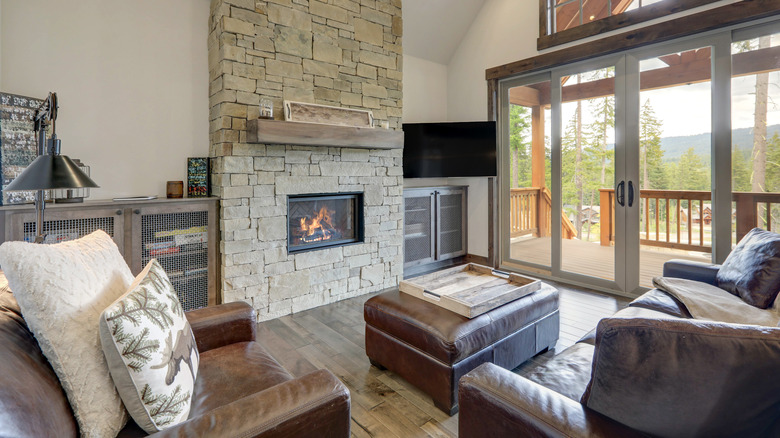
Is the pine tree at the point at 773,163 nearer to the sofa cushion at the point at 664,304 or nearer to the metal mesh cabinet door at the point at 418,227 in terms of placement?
the sofa cushion at the point at 664,304

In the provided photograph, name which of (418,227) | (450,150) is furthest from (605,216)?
(418,227)

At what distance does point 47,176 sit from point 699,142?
436cm

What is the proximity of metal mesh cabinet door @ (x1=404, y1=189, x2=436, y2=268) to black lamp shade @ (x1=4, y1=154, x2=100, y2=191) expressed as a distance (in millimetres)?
3362

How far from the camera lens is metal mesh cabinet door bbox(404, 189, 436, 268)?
14.8ft

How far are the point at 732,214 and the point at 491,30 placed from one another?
123 inches

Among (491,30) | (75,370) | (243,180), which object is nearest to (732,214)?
(491,30)

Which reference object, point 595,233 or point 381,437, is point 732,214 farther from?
point 381,437

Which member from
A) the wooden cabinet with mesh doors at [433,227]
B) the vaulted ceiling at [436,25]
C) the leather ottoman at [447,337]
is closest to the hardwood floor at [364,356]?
the leather ottoman at [447,337]

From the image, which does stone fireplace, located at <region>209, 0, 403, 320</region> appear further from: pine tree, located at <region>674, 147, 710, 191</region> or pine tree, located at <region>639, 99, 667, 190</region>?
pine tree, located at <region>674, 147, 710, 191</region>

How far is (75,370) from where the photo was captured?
3.10ft

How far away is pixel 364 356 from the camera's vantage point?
2551 mm

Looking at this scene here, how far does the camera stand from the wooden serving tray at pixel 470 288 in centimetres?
208

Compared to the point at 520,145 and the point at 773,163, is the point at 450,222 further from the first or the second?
the point at 773,163

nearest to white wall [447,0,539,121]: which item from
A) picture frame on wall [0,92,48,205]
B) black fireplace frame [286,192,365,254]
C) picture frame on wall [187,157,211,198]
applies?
black fireplace frame [286,192,365,254]
